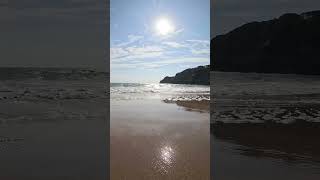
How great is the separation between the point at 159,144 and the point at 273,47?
3060 millimetres

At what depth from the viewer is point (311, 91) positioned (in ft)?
16.9

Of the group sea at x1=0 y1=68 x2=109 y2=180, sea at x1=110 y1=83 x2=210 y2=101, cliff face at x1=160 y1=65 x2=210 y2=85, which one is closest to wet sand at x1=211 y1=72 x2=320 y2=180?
cliff face at x1=160 y1=65 x2=210 y2=85

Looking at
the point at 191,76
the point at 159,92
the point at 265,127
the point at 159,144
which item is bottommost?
the point at 159,144

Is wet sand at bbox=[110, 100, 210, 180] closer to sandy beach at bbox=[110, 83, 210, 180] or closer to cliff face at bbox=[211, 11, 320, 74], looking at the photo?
sandy beach at bbox=[110, 83, 210, 180]

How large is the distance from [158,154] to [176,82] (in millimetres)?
3818

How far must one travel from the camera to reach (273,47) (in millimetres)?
5762

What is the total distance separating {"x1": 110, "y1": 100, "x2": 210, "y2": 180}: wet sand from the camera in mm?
2904

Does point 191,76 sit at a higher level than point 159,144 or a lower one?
higher

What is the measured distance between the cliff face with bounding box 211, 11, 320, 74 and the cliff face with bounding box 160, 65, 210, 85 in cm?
32

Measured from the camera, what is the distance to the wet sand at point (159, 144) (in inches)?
114

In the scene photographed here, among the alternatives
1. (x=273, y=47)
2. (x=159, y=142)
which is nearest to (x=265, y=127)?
(x=159, y=142)

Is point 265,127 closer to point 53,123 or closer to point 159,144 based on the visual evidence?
point 159,144

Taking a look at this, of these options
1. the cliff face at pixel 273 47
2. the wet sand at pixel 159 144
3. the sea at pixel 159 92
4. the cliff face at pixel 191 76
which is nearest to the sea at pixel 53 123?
the wet sand at pixel 159 144

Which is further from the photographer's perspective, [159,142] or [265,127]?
[265,127]
